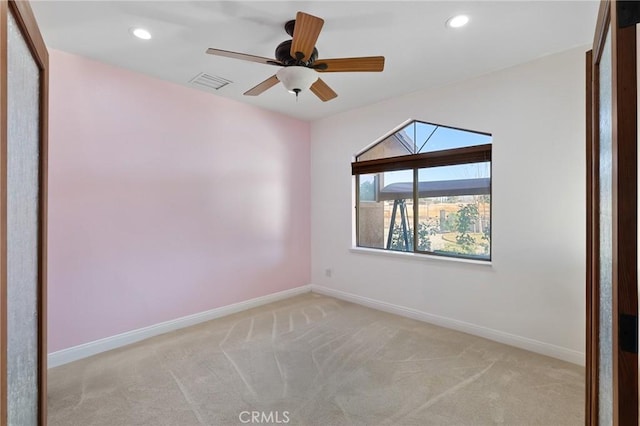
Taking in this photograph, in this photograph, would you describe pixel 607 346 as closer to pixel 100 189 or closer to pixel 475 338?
pixel 475 338

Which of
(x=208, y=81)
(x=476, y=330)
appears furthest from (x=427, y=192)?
(x=208, y=81)

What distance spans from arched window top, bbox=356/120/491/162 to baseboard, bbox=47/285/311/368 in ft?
7.80

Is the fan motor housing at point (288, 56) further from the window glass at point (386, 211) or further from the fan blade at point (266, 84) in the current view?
the window glass at point (386, 211)

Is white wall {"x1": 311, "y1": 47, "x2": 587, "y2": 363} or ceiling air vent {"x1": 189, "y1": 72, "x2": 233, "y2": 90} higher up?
ceiling air vent {"x1": 189, "y1": 72, "x2": 233, "y2": 90}

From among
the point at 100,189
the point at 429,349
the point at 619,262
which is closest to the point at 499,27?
the point at 619,262

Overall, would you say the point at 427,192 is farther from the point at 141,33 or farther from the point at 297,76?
the point at 141,33

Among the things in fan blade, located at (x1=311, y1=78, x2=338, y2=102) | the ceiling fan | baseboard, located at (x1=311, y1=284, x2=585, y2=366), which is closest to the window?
baseboard, located at (x1=311, y1=284, x2=585, y2=366)

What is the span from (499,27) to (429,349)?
2.65 meters

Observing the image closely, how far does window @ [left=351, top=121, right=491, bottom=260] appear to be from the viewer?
3176 mm

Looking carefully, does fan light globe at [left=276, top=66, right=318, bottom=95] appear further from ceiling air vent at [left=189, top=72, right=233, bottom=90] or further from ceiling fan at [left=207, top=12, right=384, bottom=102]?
ceiling air vent at [left=189, top=72, right=233, bottom=90]

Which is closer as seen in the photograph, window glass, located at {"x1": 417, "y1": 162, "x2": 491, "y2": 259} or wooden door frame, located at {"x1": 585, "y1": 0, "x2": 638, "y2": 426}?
wooden door frame, located at {"x1": 585, "y1": 0, "x2": 638, "y2": 426}

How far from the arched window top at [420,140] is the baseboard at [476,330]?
1.85m

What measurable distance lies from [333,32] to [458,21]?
890mm

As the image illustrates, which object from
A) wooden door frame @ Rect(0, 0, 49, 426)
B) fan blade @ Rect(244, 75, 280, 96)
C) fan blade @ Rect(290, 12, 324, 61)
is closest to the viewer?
wooden door frame @ Rect(0, 0, 49, 426)
